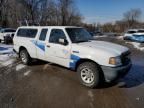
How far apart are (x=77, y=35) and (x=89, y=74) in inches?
67.5

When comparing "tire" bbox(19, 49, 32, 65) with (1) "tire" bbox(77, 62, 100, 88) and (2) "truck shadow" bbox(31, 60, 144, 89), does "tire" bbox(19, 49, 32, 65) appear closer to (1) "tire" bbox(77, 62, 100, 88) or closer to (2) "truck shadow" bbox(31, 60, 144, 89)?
(1) "tire" bbox(77, 62, 100, 88)

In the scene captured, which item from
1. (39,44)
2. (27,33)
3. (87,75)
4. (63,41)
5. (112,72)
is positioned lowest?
(87,75)

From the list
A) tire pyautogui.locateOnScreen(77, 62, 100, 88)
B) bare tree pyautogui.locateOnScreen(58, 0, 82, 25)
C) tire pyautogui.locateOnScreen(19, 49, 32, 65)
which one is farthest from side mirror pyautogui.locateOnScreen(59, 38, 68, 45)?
bare tree pyautogui.locateOnScreen(58, 0, 82, 25)

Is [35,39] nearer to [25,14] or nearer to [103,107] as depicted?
[103,107]

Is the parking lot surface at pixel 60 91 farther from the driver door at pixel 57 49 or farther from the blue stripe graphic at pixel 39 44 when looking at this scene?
the blue stripe graphic at pixel 39 44

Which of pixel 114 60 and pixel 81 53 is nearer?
pixel 114 60

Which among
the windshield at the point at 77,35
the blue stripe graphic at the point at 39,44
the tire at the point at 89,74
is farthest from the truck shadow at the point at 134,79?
the blue stripe graphic at the point at 39,44

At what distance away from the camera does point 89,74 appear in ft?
19.7

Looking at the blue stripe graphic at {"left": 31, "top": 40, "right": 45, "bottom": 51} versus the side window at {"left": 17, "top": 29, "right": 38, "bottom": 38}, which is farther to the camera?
the side window at {"left": 17, "top": 29, "right": 38, "bottom": 38}

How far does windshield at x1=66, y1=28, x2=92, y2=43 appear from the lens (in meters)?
6.75

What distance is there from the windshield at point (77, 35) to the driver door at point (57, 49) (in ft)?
0.81

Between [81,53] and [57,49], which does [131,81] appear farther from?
[57,49]

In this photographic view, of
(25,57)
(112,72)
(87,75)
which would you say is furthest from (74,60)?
(25,57)

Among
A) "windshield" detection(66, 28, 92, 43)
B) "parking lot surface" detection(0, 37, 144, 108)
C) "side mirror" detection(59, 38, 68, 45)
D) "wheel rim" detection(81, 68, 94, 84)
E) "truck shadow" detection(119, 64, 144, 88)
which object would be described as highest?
"windshield" detection(66, 28, 92, 43)
